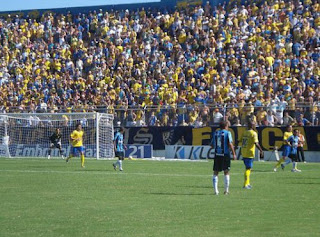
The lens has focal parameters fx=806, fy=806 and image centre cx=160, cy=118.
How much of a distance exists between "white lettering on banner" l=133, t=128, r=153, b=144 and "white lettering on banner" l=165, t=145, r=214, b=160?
123 cm

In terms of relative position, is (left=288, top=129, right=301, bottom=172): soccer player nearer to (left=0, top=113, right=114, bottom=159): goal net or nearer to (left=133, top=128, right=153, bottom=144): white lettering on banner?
(left=133, top=128, right=153, bottom=144): white lettering on banner

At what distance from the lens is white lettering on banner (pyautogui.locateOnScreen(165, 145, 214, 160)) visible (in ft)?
146

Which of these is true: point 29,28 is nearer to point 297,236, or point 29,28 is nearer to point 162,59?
point 162,59

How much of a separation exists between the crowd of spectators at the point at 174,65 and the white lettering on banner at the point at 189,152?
4.58 feet

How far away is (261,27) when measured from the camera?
47.8 metres

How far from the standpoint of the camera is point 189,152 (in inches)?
1774

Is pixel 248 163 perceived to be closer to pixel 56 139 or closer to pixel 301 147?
pixel 301 147

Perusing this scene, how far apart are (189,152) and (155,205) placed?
25.9m

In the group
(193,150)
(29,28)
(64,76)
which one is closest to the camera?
(193,150)

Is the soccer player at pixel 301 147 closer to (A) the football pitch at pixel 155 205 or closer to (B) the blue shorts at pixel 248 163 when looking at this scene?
(A) the football pitch at pixel 155 205

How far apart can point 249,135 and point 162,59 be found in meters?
25.4

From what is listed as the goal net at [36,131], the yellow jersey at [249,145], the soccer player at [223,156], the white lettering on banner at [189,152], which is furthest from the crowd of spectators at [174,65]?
the soccer player at [223,156]

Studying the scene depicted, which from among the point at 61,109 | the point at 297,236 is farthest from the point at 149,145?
the point at 297,236

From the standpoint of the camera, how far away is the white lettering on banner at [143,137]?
46219mm
